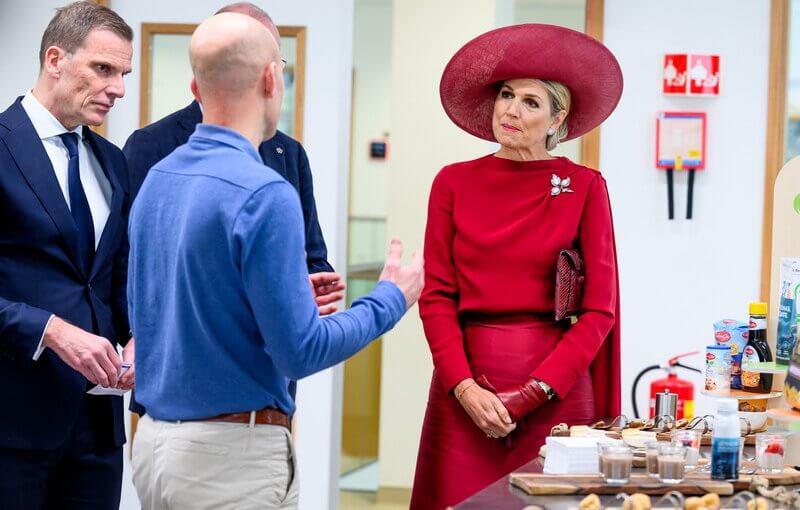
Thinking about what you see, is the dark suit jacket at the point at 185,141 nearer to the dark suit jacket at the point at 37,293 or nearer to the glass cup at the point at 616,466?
the dark suit jacket at the point at 37,293

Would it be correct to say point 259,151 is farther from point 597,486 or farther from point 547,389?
point 597,486

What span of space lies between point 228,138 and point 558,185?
1.23 m

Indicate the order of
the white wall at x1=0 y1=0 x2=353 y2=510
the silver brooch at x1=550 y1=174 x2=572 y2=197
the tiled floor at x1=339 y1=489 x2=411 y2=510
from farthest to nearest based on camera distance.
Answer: the tiled floor at x1=339 y1=489 x2=411 y2=510 < the white wall at x1=0 y1=0 x2=353 y2=510 < the silver brooch at x1=550 y1=174 x2=572 y2=197

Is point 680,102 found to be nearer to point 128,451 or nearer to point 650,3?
point 650,3

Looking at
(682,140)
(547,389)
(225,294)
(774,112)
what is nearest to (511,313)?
(547,389)

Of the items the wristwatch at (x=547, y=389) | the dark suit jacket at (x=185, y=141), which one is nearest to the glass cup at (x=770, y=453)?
the wristwatch at (x=547, y=389)

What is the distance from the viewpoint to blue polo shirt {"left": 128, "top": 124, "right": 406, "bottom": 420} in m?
1.73

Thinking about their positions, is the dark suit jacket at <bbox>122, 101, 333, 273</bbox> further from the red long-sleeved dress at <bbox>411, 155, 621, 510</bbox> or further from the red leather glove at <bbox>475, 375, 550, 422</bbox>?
the red leather glove at <bbox>475, 375, 550, 422</bbox>

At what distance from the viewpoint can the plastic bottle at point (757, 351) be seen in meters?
2.62

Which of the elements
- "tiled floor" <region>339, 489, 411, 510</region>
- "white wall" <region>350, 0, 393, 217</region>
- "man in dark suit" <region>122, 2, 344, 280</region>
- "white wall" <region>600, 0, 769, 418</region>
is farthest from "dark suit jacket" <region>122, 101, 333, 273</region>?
"white wall" <region>350, 0, 393, 217</region>

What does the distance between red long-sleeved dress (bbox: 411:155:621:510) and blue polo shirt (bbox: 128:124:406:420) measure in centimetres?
92

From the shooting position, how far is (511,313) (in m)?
2.81

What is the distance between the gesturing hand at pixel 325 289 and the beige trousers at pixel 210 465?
21.0 inches

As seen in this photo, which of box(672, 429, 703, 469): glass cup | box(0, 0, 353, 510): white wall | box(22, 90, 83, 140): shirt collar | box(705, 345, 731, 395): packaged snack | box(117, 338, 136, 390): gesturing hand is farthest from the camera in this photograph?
box(0, 0, 353, 510): white wall
